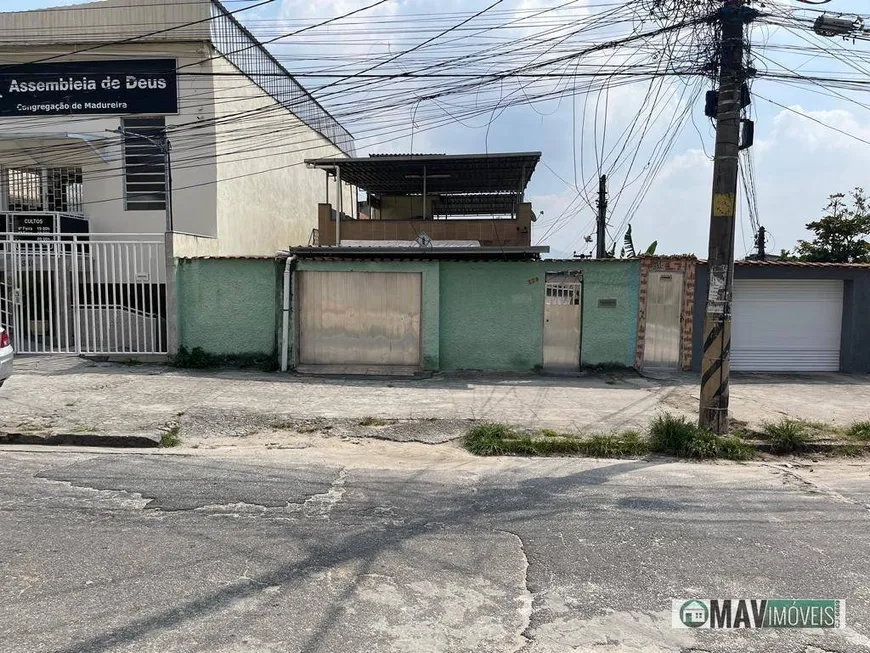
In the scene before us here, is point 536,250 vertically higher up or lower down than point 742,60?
lower down

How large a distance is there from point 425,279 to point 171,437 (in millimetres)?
5283

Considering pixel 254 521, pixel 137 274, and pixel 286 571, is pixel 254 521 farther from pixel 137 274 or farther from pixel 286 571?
pixel 137 274

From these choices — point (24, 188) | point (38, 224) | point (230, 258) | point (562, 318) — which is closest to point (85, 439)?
point (230, 258)

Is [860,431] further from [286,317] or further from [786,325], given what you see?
[286,317]

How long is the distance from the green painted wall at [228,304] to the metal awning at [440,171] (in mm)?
3778

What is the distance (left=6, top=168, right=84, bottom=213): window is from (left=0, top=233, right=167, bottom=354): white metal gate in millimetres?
3876

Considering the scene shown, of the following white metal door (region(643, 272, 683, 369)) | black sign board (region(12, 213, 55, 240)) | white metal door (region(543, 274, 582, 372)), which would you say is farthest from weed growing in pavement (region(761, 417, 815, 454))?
black sign board (region(12, 213, 55, 240))

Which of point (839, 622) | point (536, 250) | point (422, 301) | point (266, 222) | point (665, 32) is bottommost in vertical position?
point (839, 622)

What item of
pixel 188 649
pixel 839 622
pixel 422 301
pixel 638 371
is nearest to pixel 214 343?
pixel 422 301

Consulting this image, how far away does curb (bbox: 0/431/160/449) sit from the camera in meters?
6.52

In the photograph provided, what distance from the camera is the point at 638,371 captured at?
10.8m

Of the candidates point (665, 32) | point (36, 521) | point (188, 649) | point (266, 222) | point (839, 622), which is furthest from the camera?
point (266, 222)

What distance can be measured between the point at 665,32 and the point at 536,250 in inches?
147

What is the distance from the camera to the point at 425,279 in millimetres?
10688
